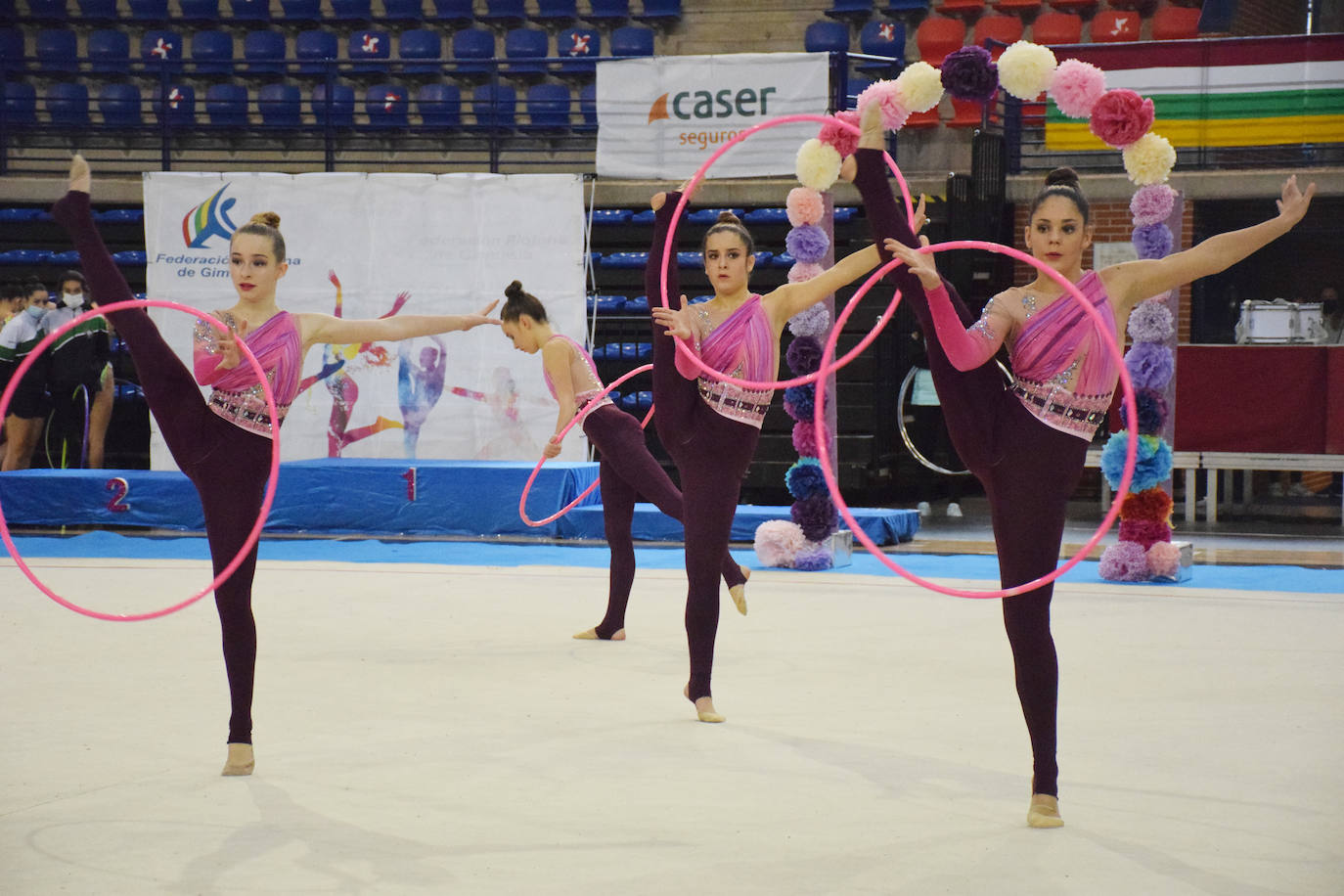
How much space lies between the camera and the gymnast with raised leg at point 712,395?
4.69m

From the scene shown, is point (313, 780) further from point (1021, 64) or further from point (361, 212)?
point (361, 212)

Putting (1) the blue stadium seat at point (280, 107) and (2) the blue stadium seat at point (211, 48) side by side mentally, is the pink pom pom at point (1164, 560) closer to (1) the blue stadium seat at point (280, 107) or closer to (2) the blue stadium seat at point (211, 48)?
(1) the blue stadium seat at point (280, 107)

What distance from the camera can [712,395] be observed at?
15.5ft

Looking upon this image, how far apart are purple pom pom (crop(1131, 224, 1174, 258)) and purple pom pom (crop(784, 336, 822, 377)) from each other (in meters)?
1.90

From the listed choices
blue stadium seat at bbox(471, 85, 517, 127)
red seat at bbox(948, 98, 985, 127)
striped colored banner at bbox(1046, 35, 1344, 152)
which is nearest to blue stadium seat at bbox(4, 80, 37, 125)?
blue stadium seat at bbox(471, 85, 517, 127)

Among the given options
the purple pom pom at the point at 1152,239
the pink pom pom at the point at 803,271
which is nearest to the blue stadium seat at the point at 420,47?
the pink pom pom at the point at 803,271

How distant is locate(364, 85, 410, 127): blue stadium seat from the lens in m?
14.6

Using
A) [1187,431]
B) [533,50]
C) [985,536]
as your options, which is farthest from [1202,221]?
[533,50]

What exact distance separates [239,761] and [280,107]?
40.4 ft

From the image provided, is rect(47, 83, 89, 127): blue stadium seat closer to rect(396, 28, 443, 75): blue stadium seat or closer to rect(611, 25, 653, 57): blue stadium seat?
rect(396, 28, 443, 75): blue stadium seat

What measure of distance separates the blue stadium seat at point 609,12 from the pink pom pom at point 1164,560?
31.5 ft

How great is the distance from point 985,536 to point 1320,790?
21.0 feet

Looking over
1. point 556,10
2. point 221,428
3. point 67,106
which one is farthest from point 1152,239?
point 67,106

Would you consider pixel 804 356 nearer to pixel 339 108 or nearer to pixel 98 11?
pixel 339 108
